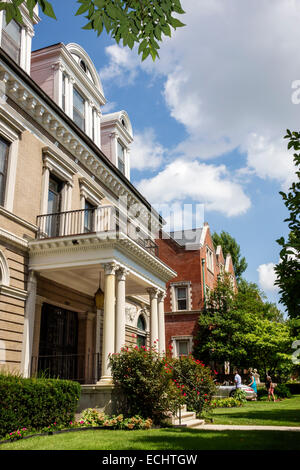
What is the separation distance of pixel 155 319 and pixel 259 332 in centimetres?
1412

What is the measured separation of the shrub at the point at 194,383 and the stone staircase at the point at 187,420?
62 cm

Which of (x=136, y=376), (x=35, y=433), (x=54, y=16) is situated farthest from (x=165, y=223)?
(x=54, y=16)

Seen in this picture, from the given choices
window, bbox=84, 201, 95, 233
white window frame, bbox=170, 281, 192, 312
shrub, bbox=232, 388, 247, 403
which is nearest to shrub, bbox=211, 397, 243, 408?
shrub, bbox=232, 388, 247, 403

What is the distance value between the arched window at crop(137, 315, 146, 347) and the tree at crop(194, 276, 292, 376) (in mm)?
7031

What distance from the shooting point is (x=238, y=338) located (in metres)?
28.9

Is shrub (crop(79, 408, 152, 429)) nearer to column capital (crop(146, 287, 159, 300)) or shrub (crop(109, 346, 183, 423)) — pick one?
shrub (crop(109, 346, 183, 423))

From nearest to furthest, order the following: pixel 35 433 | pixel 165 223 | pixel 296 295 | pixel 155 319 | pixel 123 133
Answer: pixel 296 295, pixel 35 433, pixel 155 319, pixel 123 133, pixel 165 223

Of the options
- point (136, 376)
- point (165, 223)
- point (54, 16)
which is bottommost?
point (136, 376)

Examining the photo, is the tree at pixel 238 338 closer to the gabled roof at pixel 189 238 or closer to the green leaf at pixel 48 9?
the gabled roof at pixel 189 238

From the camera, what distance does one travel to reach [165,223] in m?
28.6

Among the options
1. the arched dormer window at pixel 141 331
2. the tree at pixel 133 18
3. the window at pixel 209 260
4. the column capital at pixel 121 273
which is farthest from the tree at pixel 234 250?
the tree at pixel 133 18

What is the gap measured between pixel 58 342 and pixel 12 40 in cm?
1147

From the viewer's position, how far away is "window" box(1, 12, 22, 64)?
14.6 metres
